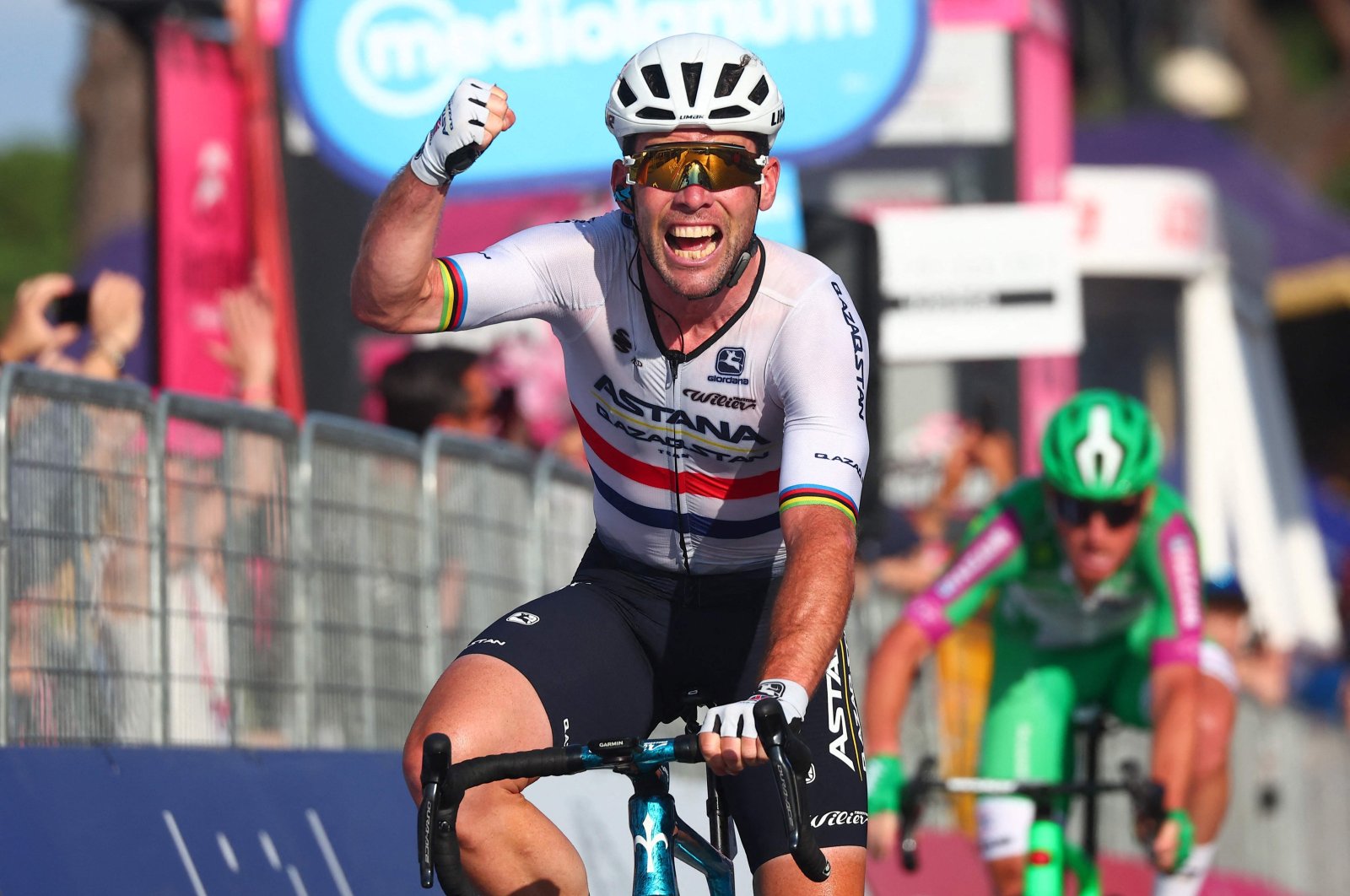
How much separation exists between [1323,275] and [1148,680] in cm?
2044

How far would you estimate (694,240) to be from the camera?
4570 millimetres

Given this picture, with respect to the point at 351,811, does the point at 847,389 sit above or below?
above

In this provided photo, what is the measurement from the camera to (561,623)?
4691 millimetres

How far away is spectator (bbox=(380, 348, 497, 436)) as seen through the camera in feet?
28.1

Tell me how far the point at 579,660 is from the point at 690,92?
1221mm

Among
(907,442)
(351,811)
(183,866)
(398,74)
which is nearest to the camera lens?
(183,866)

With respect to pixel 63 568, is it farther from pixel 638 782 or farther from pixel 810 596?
pixel 810 596

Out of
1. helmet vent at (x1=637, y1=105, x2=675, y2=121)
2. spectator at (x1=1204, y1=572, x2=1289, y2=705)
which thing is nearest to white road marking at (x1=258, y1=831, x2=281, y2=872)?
helmet vent at (x1=637, y1=105, x2=675, y2=121)

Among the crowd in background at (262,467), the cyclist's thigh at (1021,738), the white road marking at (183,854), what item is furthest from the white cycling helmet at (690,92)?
the cyclist's thigh at (1021,738)

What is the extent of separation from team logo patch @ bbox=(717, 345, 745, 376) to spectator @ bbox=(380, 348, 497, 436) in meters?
3.89

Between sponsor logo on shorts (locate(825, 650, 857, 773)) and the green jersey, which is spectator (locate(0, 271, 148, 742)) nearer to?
sponsor logo on shorts (locate(825, 650, 857, 773))

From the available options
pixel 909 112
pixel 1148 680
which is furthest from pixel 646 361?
pixel 909 112

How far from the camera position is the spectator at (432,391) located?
858cm

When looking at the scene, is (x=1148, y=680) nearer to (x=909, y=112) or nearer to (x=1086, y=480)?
(x=1086, y=480)
